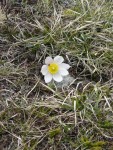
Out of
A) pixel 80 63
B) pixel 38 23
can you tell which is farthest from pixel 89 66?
pixel 38 23

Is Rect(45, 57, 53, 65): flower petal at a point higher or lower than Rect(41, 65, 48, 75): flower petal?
higher

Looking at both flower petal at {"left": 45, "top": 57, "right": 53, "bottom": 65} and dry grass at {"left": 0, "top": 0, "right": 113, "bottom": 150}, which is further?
flower petal at {"left": 45, "top": 57, "right": 53, "bottom": 65}

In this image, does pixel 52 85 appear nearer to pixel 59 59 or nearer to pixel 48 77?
pixel 48 77

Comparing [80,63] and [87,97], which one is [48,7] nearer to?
[80,63]

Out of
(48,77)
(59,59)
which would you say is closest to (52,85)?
(48,77)

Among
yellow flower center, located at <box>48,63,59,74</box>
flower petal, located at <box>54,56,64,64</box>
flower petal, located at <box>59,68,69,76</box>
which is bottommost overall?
flower petal, located at <box>59,68,69,76</box>
